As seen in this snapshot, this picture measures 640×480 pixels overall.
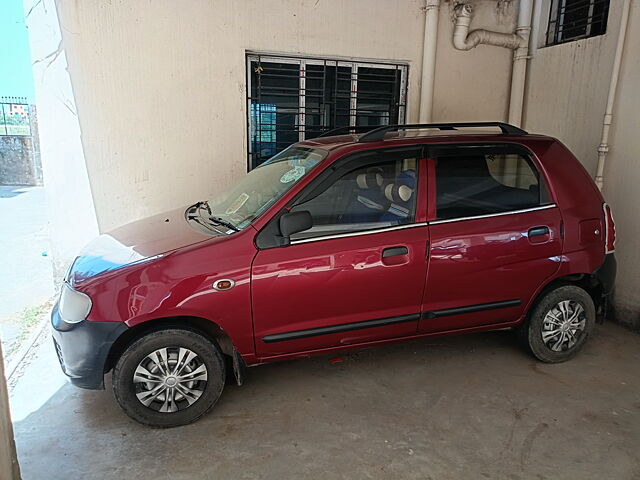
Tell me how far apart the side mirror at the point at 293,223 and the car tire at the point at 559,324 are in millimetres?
2005

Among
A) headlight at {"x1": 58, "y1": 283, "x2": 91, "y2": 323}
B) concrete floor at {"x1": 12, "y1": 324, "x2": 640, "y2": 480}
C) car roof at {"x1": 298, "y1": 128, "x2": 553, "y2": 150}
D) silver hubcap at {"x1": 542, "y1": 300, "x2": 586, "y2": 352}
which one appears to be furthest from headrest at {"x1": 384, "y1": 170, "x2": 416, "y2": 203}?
headlight at {"x1": 58, "y1": 283, "x2": 91, "y2": 323}

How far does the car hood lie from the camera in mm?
3021

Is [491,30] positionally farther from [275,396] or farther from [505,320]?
[275,396]

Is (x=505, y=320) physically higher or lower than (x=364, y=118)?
lower

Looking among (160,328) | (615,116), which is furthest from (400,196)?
(615,116)

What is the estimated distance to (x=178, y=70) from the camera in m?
5.01

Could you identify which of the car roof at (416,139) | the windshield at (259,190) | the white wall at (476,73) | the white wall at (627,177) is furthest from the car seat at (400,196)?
the white wall at (476,73)

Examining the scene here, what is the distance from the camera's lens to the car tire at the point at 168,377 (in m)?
2.94

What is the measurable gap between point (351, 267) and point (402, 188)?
70 cm

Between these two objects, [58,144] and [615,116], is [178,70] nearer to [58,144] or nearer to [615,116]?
[58,144]

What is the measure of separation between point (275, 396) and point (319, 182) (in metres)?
1.53

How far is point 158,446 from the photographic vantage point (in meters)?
2.91

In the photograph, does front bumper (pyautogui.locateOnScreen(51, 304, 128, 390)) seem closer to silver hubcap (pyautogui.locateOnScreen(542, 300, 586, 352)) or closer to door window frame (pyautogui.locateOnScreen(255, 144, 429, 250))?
door window frame (pyautogui.locateOnScreen(255, 144, 429, 250))

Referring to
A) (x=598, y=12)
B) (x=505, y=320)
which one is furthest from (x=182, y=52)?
(x=598, y=12)
